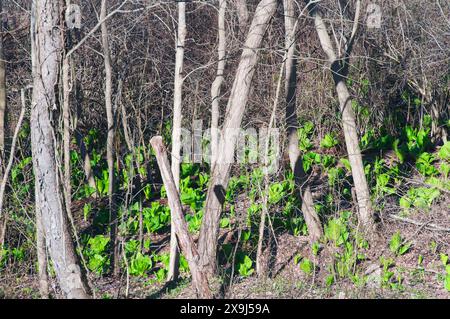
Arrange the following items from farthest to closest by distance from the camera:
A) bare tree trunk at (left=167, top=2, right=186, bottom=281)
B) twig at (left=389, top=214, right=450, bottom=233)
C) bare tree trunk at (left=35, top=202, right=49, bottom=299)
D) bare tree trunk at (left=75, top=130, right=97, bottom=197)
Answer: bare tree trunk at (left=75, top=130, right=97, bottom=197), twig at (left=389, top=214, right=450, bottom=233), bare tree trunk at (left=167, top=2, right=186, bottom=281), bare tree trunk at (left=35, top=202, right=49, bottom=299)

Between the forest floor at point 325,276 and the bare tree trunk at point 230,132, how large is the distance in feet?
1.75

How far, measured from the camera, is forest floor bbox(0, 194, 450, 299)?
754cm

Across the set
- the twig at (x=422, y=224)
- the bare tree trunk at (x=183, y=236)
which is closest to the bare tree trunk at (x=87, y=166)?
the bare tree trunk at (x=183, y=236)

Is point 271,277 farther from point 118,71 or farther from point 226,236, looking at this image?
point 118,71

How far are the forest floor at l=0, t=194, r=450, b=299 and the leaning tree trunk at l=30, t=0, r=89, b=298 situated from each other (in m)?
0.56

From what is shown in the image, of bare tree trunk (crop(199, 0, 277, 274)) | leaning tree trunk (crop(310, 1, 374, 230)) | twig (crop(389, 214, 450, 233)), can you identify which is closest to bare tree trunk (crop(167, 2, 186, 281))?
bare tree trunk (crop(199, 0, 277, 274))

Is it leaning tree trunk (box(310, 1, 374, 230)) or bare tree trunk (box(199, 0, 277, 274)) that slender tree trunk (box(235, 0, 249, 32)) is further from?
bare tree trunk (box(199, 0, 277, 274))

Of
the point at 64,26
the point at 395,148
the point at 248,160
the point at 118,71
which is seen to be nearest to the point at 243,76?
the point at 248,160

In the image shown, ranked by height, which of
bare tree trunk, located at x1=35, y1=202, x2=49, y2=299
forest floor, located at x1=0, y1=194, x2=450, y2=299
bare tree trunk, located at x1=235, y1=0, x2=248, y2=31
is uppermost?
bare tree trunk, located at x1=235, y1=0, x2=248, y2=31

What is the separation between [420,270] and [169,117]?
498 centimetres

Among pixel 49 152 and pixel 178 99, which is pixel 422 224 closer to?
pixel 178 99

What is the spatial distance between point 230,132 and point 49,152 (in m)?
2.18

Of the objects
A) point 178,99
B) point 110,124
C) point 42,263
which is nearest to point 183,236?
point 42,263

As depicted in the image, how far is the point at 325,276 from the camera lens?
8.09m
